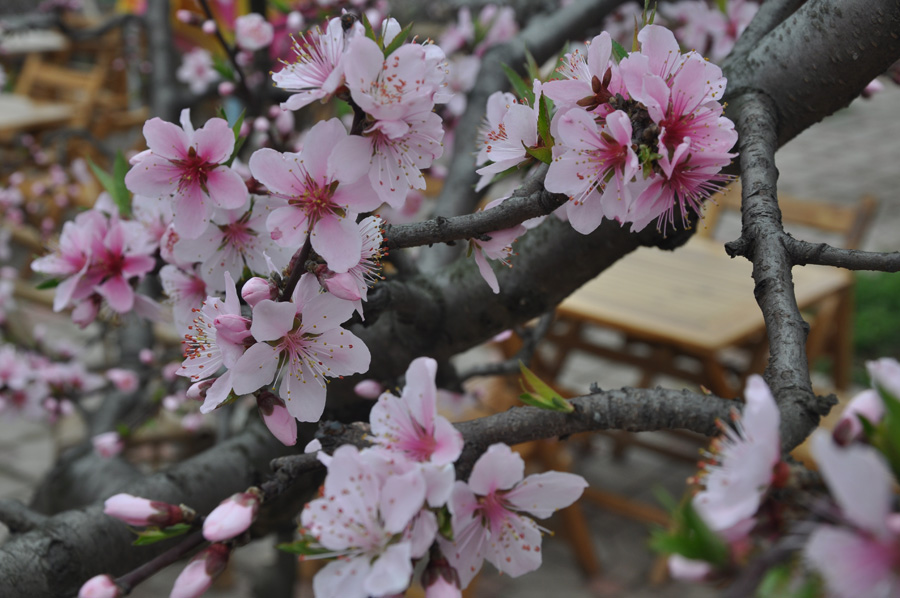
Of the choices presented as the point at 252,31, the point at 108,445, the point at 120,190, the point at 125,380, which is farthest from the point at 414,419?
the point at 125,380

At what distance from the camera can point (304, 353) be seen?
0.71 metres

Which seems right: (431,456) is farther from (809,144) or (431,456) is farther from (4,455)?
(809,144)

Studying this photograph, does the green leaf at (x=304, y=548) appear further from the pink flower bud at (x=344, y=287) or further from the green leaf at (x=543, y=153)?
the green leaf at (x=543, y=153)

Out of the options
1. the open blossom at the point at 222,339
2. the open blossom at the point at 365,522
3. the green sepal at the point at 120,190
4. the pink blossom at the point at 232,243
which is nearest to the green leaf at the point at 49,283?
the green sepal at the point at 120,190

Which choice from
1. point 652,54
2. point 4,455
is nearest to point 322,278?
point 652,54

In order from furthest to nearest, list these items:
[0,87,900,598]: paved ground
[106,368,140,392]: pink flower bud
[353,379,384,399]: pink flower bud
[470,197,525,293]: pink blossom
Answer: [0,87,900,598]: paved ground < [106,368,140,392]: pink flower bud < [353,379,384,399]: pink flower bud < [470,197,525,293]: pink blossom

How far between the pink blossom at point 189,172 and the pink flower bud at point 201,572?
32cm

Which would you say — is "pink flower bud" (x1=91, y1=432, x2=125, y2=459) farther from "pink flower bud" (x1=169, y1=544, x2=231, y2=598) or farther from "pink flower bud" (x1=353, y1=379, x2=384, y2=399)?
"pink flower bud" (x1=169, y1=544, x2=231, y2=598)

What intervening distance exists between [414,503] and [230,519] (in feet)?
0.60

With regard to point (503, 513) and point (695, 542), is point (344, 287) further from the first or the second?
point (695, 542)

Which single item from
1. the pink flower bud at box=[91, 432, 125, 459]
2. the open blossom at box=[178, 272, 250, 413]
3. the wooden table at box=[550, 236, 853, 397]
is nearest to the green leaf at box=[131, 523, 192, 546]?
the open blossom at box=[178, 272, 250, 413]

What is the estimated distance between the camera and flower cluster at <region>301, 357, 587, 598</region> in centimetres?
55

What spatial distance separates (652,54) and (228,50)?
1021mm

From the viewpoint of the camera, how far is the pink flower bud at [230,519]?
0.63m
